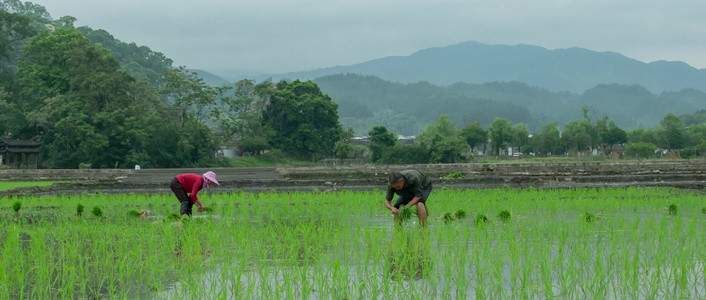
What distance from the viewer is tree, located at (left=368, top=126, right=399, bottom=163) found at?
51109 millimetres

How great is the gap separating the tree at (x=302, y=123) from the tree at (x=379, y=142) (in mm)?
5226

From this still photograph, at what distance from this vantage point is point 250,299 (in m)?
6.04

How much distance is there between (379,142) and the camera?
51.9 meters

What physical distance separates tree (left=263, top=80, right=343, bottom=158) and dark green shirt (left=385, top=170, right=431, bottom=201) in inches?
1756

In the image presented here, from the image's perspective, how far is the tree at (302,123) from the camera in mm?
55281

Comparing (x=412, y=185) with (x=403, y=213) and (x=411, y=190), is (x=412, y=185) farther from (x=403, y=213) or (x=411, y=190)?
(x=403, y=213)

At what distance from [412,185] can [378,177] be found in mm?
20747

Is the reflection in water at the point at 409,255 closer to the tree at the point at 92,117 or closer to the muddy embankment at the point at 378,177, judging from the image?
the muddy embankment at the point at 378,177

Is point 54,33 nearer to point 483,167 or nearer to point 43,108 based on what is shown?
point 43,108

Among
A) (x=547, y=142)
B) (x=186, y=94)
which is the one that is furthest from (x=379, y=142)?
(x=547, y=142)

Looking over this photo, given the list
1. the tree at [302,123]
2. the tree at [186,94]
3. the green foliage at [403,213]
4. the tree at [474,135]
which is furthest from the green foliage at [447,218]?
the tree at [474,135]

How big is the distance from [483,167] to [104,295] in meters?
29.8

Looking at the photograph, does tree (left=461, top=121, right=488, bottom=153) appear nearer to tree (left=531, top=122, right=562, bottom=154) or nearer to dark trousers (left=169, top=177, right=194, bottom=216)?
tree (left=531, top=122, right=562, bottom=154)

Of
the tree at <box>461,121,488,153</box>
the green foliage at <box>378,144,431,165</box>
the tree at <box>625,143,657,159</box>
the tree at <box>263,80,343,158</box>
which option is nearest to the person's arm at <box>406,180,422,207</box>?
the green foliage at <box>378,144,431,165</box>
